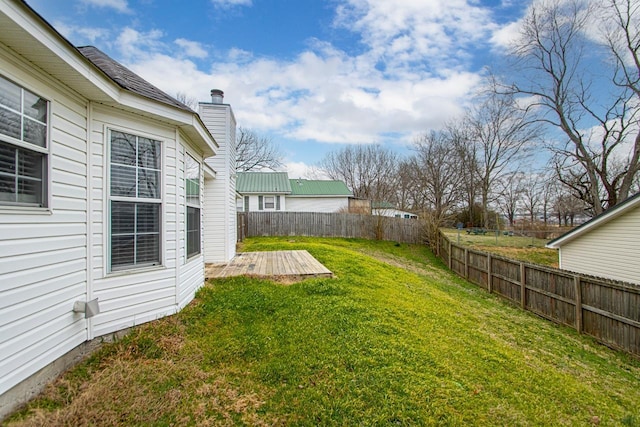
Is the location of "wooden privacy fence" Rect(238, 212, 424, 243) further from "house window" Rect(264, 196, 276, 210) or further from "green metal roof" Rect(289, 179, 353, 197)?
"green metal roof" Rect(289, 179, 353, 197)

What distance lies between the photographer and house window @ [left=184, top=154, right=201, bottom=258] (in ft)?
15.1

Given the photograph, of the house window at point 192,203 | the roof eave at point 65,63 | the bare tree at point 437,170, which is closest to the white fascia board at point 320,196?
the bare tree at point 437,170

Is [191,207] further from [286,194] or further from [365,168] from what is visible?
[365,168]

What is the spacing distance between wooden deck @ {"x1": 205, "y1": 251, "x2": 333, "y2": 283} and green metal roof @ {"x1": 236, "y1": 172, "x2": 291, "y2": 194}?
14.6 metres

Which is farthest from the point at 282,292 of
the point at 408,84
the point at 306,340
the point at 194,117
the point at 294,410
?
the point at 408,84

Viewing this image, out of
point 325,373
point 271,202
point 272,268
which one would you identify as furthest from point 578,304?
point 271,202

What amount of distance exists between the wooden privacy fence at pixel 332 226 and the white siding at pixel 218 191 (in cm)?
1004

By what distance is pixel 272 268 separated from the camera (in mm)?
6781

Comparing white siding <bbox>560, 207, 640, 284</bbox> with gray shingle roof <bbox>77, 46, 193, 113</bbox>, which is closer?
gray shingle roof <bbox>77, 46, 193, 113</bbox>

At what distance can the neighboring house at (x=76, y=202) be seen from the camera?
2154 millimetres

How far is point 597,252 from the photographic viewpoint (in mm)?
9602

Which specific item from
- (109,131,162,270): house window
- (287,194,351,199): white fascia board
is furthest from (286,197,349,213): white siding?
(109,131,162,270): house window

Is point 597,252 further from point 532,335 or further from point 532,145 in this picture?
point 532,145

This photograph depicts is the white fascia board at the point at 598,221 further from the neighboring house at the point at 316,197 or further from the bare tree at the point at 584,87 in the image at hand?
the neighboring house at the point at 316,197
